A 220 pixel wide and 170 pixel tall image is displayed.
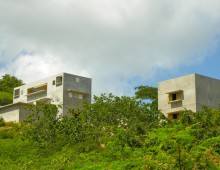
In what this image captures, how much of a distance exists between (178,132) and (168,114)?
35.7m

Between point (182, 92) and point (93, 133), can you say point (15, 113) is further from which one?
point (93, 133)

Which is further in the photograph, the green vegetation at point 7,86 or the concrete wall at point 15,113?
the green vegetation at point 7,86

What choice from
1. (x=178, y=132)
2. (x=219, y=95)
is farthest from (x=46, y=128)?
(x=178, y=132)

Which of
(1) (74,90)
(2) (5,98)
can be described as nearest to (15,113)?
(1) (74,90)

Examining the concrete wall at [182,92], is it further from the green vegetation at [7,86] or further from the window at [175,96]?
the green vegetation at [7,86]

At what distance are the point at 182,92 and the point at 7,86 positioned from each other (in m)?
42.4

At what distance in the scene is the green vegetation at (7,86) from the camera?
72562 millimetres

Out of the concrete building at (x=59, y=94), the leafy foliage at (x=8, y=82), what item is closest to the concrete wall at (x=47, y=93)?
the concrete building at (x=59, y=94)

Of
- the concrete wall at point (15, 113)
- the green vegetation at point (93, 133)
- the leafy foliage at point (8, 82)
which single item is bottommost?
the green vegetation at point (93, 133)

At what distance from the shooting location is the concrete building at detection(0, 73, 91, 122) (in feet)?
185

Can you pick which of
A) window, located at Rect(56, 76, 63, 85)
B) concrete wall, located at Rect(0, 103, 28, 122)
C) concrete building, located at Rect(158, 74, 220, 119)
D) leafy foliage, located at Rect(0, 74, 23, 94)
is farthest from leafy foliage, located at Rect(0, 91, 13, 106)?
concrete building, located at Rect(158, 74, 220, 119)

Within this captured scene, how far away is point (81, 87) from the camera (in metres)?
60.6

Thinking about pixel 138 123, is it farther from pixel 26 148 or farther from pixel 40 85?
pixel 40 85

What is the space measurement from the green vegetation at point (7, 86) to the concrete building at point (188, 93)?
32.4 meters
